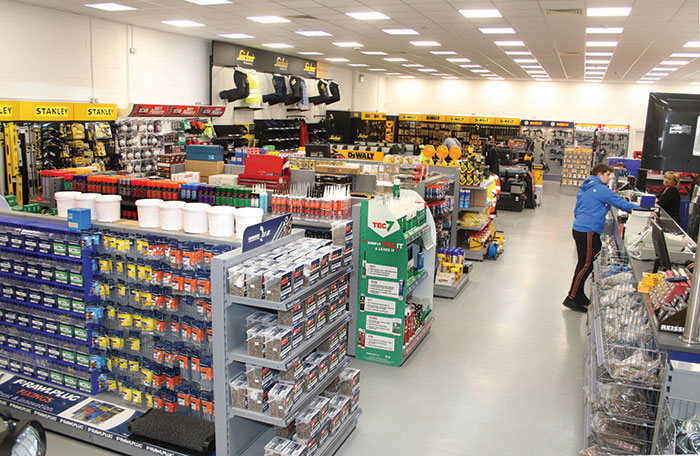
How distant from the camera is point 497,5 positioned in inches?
311

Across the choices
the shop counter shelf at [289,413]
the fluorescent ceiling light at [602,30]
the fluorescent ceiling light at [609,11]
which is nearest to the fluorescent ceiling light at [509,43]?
the fluorescent ceiling light at [602,30]

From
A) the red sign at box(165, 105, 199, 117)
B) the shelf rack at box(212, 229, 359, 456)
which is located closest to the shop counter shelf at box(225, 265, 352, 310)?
the shelf rack at box(212, 229, 359, 456)

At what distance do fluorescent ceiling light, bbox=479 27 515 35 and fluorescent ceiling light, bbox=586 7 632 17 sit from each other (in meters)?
2.00

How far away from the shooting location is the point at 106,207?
161 inches

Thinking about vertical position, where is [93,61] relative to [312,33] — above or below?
below

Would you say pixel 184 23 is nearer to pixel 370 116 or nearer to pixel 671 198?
pixel 671 198

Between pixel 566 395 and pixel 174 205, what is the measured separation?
373 cm

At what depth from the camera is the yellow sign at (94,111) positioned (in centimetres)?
938

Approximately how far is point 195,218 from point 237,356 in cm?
109

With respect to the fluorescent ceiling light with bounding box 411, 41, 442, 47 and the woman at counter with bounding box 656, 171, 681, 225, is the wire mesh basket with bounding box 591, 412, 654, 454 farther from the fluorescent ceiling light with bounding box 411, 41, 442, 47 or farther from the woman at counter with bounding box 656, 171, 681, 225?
the fluorescent ceiling light with bounding box 411, 41, 442, 47

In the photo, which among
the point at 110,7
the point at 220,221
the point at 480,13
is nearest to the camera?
the point at 220,221

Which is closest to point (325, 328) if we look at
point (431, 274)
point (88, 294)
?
point (88, 294)

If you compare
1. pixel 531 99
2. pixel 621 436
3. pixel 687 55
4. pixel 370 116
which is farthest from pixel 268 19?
pixel 531 99

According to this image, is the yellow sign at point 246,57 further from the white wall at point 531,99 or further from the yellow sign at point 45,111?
the white wall at point 531,99
